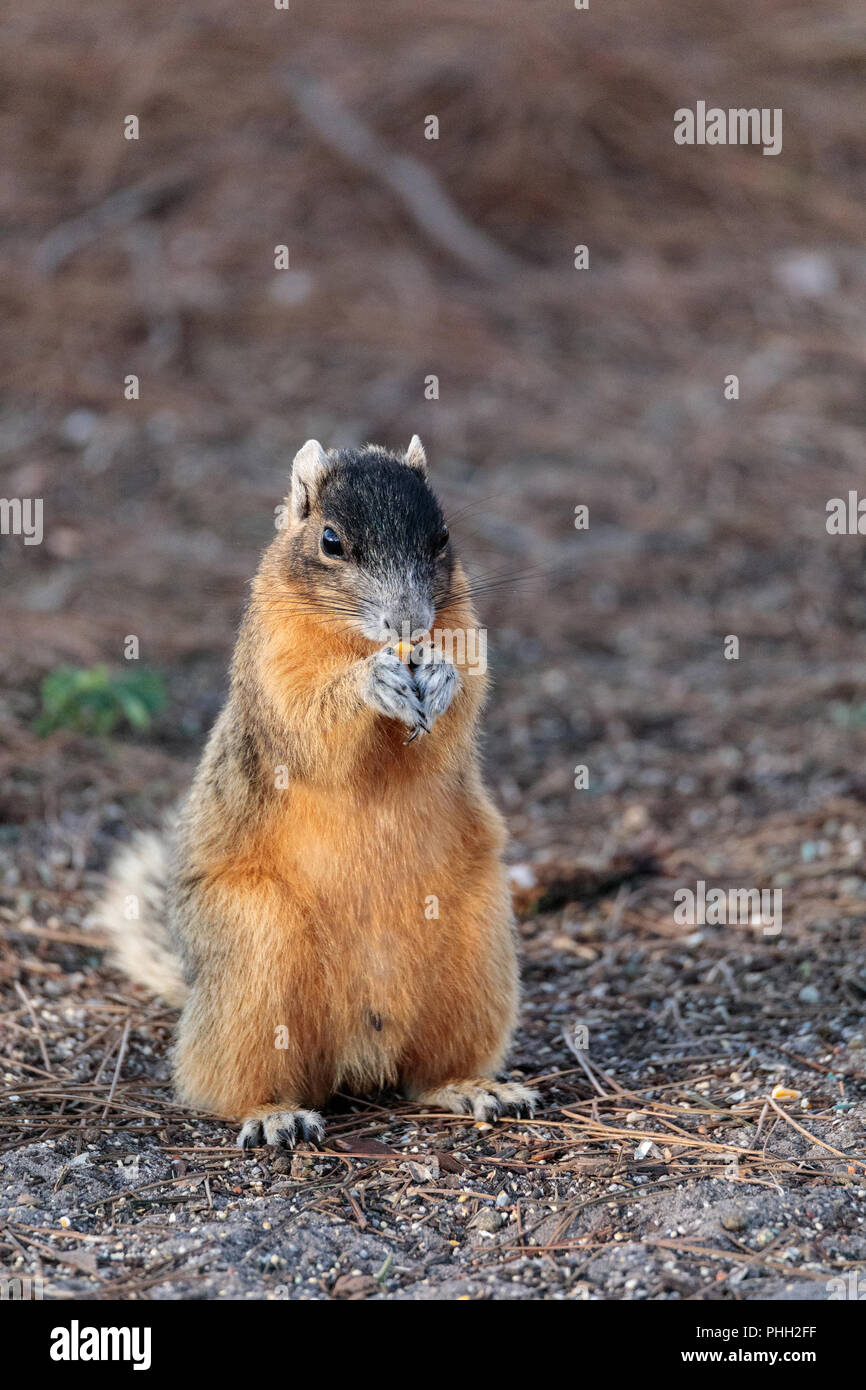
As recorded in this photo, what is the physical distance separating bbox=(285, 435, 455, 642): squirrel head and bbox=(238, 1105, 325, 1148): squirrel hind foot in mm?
1354

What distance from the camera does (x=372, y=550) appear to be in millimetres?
4148

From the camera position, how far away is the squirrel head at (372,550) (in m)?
4.08

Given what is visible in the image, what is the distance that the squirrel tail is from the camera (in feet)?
16.8

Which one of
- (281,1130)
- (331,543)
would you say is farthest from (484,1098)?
(331,543)

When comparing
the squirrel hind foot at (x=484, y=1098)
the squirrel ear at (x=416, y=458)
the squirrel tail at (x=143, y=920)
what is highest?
the squirrel ear at (x=416, y=458)

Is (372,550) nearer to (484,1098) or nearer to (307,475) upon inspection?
(307,475)

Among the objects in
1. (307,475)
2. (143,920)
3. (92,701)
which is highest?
(307,475)

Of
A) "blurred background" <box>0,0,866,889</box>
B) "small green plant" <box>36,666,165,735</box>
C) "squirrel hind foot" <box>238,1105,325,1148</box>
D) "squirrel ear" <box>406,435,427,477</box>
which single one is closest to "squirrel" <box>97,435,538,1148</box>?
"squirrel hind foot" <box>238,1105,325,1148</box>

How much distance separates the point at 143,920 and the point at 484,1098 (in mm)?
1520

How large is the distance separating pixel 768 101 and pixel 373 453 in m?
8.96

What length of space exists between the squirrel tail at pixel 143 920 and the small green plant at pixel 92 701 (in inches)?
56.3

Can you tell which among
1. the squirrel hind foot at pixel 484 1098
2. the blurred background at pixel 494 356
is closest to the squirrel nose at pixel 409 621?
the squirrel hind foot at pixel 484 1098

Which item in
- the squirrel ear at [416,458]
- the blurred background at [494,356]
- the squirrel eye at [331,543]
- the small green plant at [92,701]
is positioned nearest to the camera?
the squirrel eye at [331,543]

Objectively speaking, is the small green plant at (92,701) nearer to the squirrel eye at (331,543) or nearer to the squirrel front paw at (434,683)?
the squirrel eye at (331,543)
